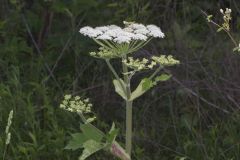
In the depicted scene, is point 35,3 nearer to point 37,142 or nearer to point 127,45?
point 37,142

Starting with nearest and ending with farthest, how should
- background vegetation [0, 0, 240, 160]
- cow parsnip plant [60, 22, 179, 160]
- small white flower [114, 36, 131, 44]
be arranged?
small white flower [114, 36, 131, 44] → cow parsnip plant [60, 22, 179, 160] → background vegetation [0, 0, 240, 160]

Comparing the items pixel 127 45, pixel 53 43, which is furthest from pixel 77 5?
pixel 127 45

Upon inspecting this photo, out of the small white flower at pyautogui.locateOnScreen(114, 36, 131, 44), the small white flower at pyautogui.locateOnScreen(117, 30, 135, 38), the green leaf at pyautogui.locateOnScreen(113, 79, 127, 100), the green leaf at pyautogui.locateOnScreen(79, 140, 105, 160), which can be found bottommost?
the green leaf at pyautogui.locateOnScreen(79, 140, 105, 160)

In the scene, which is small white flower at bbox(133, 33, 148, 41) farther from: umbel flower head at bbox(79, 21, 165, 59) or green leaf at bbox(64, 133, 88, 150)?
green leaf at bbox(64, 133, 88, 150)

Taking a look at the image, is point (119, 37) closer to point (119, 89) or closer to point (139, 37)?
point (139, 37)

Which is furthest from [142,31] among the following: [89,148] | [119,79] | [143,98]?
[143,98]

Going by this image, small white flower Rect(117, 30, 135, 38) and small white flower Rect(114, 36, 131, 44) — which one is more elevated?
small white flower Rect(117, 30, 135, 38)

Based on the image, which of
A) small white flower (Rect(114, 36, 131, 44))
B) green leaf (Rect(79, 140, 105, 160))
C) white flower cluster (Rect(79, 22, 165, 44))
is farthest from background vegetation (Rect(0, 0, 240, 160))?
small white flower (Rect(114, 36, 131, 44))

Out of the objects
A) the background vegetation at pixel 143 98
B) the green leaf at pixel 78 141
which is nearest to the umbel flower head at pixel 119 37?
the green leaf at pixel 78 141

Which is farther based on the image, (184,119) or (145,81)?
(184,119)
